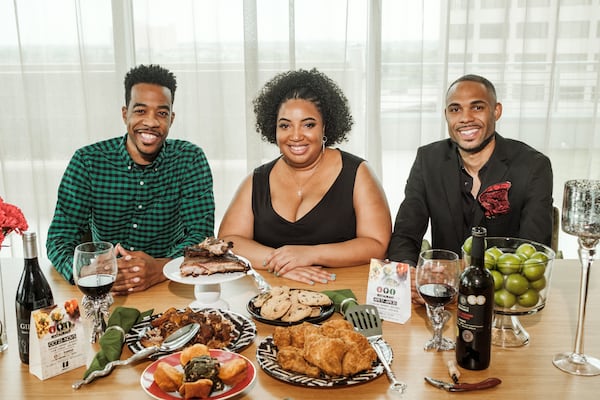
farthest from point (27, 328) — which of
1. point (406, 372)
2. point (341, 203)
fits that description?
point (341, 203)

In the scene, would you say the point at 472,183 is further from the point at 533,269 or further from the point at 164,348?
the point at 164,348

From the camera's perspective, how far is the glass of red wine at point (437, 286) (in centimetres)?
137

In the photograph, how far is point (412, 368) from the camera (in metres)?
1.31

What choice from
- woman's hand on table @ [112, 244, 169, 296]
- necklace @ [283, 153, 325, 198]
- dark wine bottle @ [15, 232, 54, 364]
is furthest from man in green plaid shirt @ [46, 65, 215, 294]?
dark wine bottle @ [15, 232, 54, 364]

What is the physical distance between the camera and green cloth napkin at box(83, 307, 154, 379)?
1.29m

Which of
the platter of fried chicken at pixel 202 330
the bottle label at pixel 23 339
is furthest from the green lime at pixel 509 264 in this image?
the bottle label at pixel 23 339

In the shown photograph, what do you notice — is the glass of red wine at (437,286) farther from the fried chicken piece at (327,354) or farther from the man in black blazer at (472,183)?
the man in black blazer at (472,183)

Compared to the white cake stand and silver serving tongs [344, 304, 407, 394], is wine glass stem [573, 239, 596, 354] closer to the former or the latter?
silver serving tongs [344, 304, 407, 394]

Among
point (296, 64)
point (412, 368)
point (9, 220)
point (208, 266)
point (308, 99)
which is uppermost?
point (296, 64)

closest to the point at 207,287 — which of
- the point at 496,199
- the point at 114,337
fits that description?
the point at 114,337

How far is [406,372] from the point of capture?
1.29 m

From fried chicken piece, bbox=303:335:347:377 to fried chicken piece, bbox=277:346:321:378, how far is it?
0.01 metres

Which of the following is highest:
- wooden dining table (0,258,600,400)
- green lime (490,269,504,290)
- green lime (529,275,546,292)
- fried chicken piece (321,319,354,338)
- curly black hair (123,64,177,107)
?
curly black hair (123,64,177,107)

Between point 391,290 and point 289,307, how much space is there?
0.26 m
